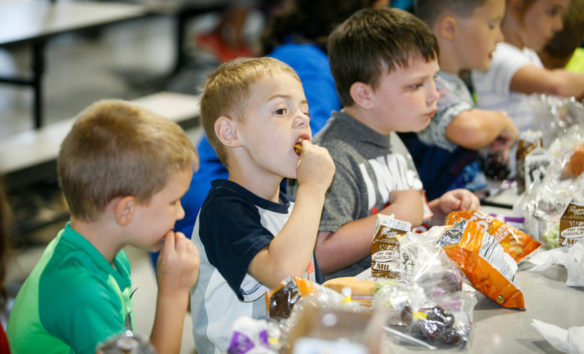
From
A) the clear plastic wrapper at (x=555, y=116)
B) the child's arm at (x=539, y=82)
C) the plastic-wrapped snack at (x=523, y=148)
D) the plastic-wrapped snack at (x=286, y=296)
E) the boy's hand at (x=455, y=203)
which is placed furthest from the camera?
the child's arm at (x=539, y=82)

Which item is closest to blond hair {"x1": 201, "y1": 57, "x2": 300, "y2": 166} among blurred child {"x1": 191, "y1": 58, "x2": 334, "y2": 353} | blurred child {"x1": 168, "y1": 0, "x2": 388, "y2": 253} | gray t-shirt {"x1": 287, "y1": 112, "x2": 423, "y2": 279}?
blurred child {"x1": 191, "y1": 58, "x2": 334, "y2": 353}

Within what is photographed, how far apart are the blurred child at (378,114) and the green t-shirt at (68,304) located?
2.04 ft

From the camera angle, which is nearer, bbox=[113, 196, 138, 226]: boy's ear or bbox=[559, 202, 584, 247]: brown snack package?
bbox=[113, 196, 138, 226]: boy's ear

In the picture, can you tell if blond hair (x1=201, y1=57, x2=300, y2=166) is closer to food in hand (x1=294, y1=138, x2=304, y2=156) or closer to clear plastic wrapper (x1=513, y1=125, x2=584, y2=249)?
food in hand (x1=294, y1=138, x2=304, y2=156)

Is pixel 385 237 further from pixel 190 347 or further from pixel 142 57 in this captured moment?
pixel 142 57

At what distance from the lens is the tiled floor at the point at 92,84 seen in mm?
3256

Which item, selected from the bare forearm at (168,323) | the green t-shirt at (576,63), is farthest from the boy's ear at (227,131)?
the green t-shirt at (576,63)

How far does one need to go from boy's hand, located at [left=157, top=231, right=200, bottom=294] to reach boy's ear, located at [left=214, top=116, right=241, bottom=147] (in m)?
0.27

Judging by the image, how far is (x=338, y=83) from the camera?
6.22ft

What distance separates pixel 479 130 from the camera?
2.12 m

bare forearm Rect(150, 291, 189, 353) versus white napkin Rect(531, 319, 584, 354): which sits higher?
white napkin Rect(531, 319, 584, 354)

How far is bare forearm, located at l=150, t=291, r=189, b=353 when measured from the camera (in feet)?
4.18

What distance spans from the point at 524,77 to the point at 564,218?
3.75 ft

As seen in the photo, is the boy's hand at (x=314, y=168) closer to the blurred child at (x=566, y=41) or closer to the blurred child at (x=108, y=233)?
the blurred child at (x=108, y=233)
